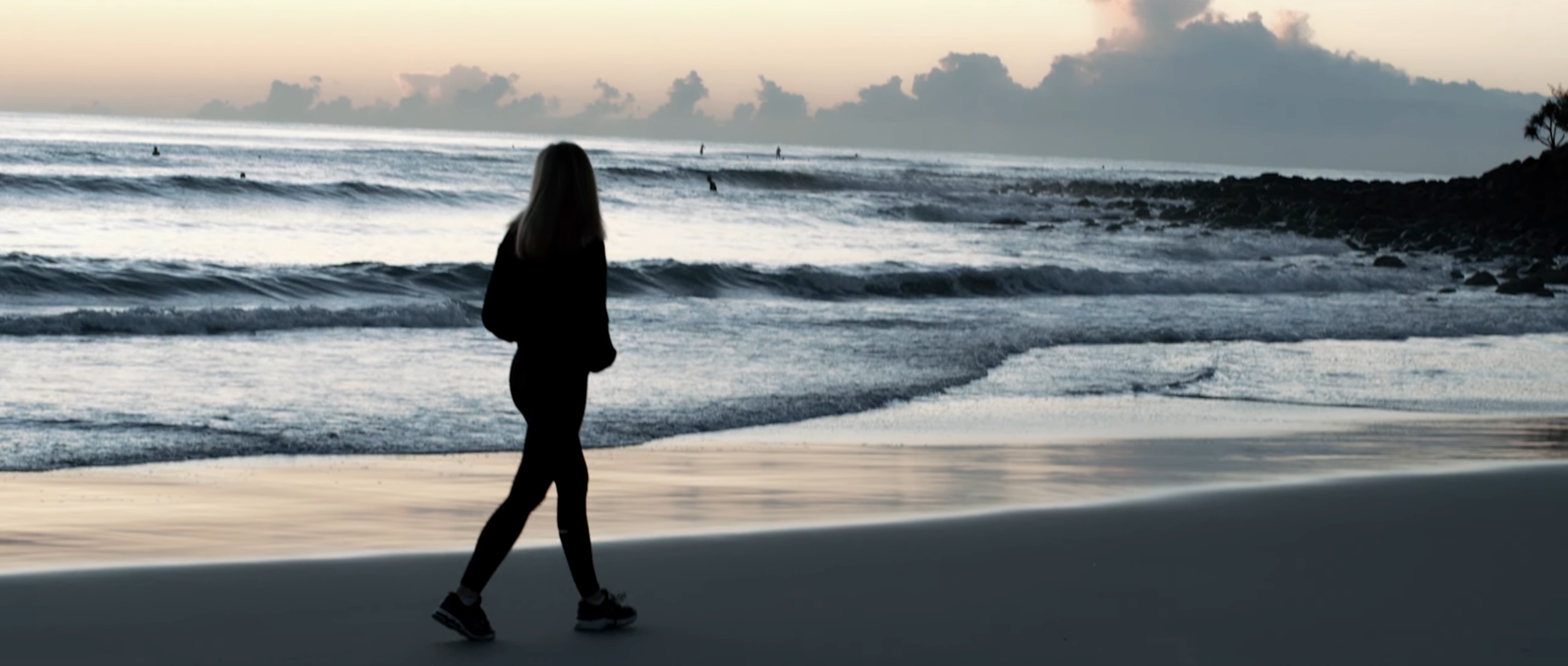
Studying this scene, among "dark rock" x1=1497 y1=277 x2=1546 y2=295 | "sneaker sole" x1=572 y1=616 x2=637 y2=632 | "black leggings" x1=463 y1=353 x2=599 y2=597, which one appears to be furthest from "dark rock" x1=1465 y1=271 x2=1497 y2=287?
"black leggings" x1=463 y1=353 x2=599 y2=597

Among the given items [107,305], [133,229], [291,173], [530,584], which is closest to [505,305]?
[530,584]

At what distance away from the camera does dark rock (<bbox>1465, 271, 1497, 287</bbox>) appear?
77.8 feet

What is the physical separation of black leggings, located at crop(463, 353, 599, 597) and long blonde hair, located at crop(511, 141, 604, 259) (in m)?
0.36

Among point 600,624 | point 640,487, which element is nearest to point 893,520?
point 640,487

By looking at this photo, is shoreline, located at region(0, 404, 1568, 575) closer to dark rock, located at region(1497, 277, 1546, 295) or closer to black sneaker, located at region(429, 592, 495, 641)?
black sneaker, located at region(429, 592, 495, 641)

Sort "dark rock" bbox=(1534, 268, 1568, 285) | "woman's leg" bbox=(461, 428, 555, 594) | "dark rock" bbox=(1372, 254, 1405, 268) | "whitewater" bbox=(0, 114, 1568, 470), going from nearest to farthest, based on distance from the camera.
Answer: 1. "woman's leg" bbox=(461, 428, 555, 594)
2. "whitewater" bbox=(0, 114, 1568, 470)
3. "dark rock" bbox=(1534, 268, 1568, 285)
4. "dark rock" bbox=(1372, 254, 1405, 268)

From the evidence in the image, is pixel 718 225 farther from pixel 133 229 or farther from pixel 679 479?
pixel 679 479

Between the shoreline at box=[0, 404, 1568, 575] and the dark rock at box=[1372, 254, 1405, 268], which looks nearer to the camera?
the shoreline at box=[0, 404, 1568, 575]

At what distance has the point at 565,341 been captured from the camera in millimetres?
4043

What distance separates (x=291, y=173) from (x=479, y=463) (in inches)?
1636

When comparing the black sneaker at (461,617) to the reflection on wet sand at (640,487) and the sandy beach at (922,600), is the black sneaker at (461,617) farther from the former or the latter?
the reflection on wet sand at (640,487)

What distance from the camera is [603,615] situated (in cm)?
425

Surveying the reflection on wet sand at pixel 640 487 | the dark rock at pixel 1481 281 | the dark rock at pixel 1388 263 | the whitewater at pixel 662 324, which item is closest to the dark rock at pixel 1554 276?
the dark rock at pixel 1481 281

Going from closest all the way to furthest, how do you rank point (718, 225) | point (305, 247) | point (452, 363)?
point (452, 363) < point (305, 247) < point (718, 225)
